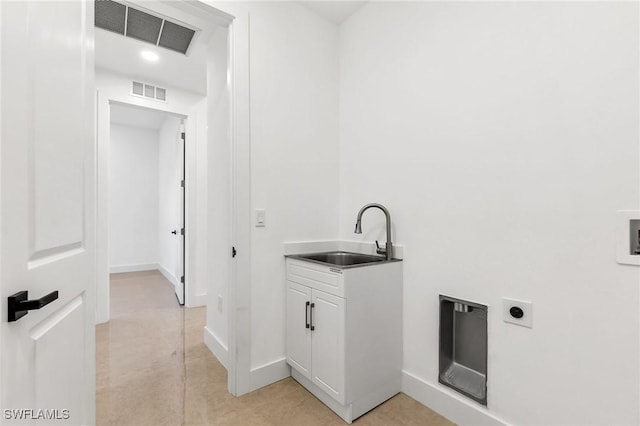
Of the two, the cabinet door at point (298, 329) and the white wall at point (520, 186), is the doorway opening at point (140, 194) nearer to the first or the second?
the cabinet door at point (298, 329)

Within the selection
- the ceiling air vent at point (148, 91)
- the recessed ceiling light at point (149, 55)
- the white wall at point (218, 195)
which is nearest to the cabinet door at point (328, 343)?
the white wall at point (218, 195)

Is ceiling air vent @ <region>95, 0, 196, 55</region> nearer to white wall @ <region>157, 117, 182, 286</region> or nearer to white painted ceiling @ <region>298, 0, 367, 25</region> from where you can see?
white painted ceiling @ <region>298, 0, 367, 25</region>

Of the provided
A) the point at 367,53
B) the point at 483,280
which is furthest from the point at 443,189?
the point at 367,53

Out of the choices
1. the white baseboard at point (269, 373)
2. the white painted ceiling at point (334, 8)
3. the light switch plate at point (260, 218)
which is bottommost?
the white baseboard at point (269, 373)

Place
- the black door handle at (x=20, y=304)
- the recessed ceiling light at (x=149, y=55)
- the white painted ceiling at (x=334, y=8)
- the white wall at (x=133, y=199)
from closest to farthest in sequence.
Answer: the black door handle at (x=20, y=304)
the white painted ceiling at (x=334, y=8)
the recessed ceiling light at (x=149, y=55)
the white wall at (x=133, y=199)

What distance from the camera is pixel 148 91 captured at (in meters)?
3.39

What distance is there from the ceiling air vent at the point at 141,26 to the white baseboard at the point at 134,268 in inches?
183

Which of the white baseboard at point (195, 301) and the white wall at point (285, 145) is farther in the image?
the white baseboard at point (195, 301)

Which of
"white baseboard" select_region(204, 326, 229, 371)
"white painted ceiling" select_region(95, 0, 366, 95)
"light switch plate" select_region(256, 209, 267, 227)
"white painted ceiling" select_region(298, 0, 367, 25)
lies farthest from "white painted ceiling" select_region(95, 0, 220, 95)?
"white baseboard" select_region(204, 326, 229, 371)

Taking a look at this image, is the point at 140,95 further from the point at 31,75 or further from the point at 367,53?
the point at 31,75

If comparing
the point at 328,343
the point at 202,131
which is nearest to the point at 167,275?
the point at 202,131

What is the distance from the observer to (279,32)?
2.12 meters

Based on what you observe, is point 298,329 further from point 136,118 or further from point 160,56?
point 136,118

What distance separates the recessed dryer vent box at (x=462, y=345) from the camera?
5.42ft
